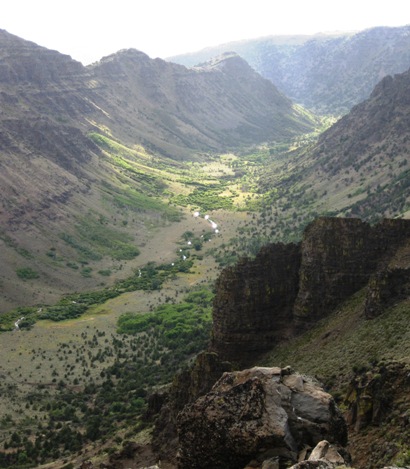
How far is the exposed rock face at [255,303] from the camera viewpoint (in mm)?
41750

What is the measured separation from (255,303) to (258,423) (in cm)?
2534

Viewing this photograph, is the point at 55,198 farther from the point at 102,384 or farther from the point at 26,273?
the point at 102,384

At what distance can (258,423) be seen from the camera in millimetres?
16609

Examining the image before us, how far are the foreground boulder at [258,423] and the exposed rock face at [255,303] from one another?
23.4 m

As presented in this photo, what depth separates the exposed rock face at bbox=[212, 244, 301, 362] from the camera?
41750mm

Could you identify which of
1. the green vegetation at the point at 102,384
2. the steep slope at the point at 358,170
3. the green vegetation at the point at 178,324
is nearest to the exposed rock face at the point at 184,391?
the green vegetation at the point at 102,384

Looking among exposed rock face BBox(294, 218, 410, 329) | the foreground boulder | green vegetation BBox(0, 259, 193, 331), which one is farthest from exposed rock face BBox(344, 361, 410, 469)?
green vegetation BBox(0, 259, 193, 331)

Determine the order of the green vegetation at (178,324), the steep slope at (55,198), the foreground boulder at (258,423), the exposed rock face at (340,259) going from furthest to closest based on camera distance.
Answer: the steep slope at (55,198)
the green vegetation at (178,324)
the exposed rock face at (340,259)
the foreground boulder at (258,423)

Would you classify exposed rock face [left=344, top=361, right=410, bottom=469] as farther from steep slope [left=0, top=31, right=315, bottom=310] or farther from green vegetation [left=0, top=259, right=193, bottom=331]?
steep slope [left=0, top=31, right=315, bottom=310]

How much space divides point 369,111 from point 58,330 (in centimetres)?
11024

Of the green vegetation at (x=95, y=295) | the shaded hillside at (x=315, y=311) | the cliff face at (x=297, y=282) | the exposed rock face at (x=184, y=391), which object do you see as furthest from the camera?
the green vegetation at (x=95, y=295)

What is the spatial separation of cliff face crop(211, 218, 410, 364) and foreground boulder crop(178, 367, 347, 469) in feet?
75.7

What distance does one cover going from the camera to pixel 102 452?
39.6 meters

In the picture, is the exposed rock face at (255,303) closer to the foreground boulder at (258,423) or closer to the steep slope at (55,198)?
Answer: the foreground boulder at (258,423)
